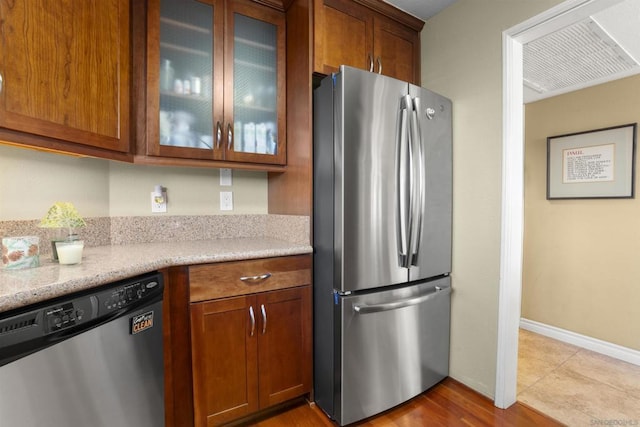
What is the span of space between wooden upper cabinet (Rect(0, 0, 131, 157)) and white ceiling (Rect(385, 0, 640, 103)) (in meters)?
1.66

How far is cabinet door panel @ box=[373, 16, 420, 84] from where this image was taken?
1.91m

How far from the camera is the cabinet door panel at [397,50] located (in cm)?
191

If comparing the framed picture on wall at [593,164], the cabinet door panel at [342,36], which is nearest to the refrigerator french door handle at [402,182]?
the cabinet door panel at [342,36]

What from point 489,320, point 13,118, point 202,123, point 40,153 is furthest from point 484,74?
point 40,153

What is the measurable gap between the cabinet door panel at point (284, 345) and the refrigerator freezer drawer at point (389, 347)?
0.26 metres

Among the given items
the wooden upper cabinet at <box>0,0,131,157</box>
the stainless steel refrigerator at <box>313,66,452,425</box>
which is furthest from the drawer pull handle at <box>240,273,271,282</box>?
the wooden upper cabinet at <box>0,0,131,157</box>

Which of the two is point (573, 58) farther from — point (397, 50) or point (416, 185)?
point (416, 185)

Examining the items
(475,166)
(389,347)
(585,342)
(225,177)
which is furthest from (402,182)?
(585,342)

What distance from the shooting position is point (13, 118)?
950 millimetres

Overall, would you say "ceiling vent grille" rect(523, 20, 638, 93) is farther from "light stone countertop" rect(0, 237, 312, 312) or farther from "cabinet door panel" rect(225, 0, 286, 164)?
"light stone countertop" rect(0, 237, 312, 312)

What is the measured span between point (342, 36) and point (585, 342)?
3.07 m

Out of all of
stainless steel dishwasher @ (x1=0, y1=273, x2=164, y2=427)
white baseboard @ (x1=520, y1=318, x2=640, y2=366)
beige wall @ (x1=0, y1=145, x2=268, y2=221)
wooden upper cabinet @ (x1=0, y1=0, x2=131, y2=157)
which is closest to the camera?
stainless steel dishwasher @ (x1=0, y1=273, x2=164, y2=427)

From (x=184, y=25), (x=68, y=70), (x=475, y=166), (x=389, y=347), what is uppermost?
(x=184, y=25)

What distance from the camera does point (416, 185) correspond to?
1669mm
